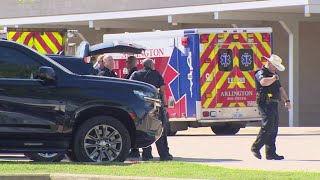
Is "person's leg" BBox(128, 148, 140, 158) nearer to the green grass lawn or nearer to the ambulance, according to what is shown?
the green grass lawn

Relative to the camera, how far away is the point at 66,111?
12.9 meters

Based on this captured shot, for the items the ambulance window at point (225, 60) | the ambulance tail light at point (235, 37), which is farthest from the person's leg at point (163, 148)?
the ambulance tail light at point (235, 37)

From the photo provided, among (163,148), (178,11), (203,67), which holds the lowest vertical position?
(163,148)

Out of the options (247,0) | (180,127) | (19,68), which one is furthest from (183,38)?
(19,68)

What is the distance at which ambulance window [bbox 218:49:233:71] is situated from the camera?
2125cm

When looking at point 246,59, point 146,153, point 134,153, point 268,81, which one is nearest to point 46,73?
point 146,153

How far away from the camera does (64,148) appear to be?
42.6ft

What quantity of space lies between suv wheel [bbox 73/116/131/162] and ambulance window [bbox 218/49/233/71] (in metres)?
8.41

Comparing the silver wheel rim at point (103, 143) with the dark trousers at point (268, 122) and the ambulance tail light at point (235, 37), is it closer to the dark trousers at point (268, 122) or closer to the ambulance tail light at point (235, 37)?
the dark trousers at point (268, 122)

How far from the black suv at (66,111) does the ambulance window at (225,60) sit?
316 inches

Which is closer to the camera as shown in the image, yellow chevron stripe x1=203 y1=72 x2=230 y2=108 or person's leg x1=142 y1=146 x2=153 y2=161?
person's leg x1=142 y1=146 x2=153 y2=161

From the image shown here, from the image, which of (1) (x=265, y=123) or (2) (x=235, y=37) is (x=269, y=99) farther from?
(2) (x=235, y=37)

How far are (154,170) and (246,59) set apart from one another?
33.2 feet

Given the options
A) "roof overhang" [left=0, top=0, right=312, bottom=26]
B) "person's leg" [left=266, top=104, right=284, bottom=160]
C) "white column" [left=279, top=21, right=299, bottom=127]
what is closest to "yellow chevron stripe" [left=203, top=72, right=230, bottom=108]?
"roof overhang" [left=0, top=0, right=312, bottom=26]
